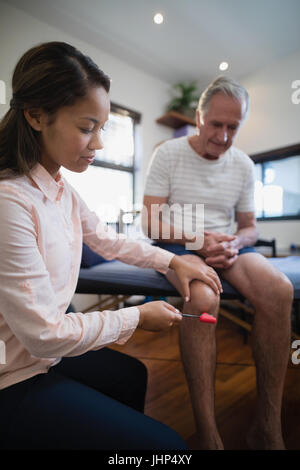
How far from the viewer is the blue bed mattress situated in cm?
88

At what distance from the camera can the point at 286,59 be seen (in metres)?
1.27

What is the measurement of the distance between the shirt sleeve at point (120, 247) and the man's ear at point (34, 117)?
1.00 feet

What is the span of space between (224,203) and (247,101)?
370 millimetres

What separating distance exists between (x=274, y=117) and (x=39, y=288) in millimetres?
2011

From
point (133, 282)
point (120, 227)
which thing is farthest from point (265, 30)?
point (133, 282)

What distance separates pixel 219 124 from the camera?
0.89m

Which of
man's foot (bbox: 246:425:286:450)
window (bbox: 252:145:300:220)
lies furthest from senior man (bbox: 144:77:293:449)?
window (bbox: 252:145:300:220)

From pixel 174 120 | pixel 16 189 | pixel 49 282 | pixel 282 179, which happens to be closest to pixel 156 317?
pixel 49 282

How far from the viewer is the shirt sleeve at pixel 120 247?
74cm

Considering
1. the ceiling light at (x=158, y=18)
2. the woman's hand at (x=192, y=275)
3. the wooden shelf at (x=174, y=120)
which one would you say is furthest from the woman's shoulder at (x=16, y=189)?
the wooden shelf at (x=174, y=120)

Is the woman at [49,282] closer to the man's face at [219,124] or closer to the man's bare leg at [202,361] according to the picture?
the man's bare leg at [202,361]

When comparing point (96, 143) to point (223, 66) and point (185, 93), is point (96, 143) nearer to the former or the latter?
point (223, 66)

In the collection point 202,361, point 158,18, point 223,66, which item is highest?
point 158,18

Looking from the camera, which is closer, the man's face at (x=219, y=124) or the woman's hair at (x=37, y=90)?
the woman's hair at (x=37, y=90)
